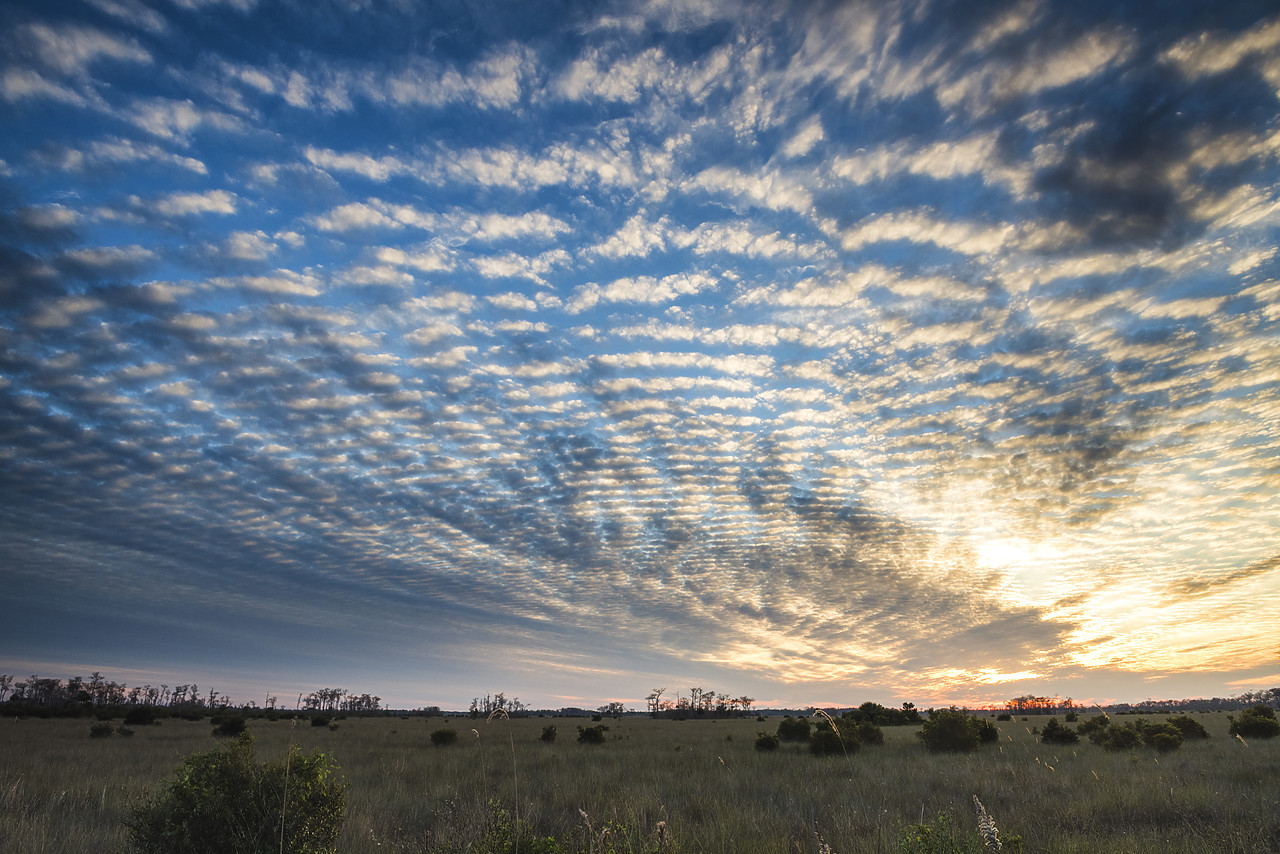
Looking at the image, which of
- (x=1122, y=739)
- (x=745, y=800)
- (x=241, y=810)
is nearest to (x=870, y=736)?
(x=1122, y=739)

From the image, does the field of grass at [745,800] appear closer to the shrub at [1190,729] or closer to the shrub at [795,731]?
the shrub at [1190,729]

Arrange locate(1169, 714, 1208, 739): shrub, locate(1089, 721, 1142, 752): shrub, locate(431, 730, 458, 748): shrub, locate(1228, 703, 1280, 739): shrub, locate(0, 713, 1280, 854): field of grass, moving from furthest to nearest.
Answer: locate(431, 730, 458, 748): shrub
locate(1169, 714, 1208, 739): shrub
locate(1228, 703, 1280, 739): shrub
locate(1089, 721, 1142, 752): shrub
locate(0, 713, 1280, 854): field of grass

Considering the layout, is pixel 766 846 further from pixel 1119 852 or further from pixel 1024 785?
pixel 1024 785

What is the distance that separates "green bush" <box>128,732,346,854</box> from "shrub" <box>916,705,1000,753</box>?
22786 millimetres

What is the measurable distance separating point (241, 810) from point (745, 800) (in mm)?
8718

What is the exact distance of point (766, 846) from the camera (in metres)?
7.25

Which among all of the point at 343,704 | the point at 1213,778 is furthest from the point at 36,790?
the point at 343,704

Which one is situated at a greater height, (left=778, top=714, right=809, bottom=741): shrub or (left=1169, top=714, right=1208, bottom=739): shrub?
(left=1169, top=714, right=1208, bottom=739): shrub

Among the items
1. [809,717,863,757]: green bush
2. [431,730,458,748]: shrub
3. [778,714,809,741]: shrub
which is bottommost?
[431,730,458,748]: shrub

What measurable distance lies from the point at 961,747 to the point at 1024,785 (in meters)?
10.9

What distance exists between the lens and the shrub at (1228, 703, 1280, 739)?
980 inches

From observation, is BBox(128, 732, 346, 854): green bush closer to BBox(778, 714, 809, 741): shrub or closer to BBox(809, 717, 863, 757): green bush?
BBox(809, 717, 863, 757): green bush

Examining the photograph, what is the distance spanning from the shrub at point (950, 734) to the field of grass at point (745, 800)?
2.22 m

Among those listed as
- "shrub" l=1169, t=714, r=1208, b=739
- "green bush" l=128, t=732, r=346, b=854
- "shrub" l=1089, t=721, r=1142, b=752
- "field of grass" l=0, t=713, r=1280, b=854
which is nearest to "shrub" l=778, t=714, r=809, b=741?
"field of grass" l=0, t=713, r=1280, b=854
